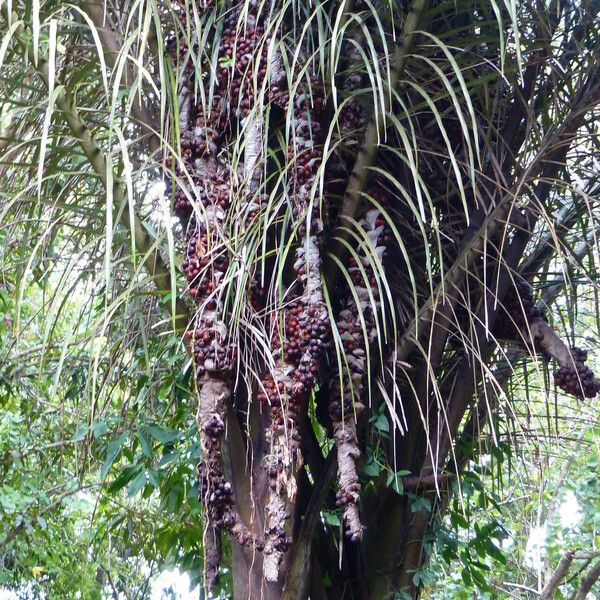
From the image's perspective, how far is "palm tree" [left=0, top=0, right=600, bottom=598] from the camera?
1.57 metres

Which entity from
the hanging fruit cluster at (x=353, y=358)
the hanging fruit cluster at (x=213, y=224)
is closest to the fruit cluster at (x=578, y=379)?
the hanging fruit cluster at (x=353, y=358)

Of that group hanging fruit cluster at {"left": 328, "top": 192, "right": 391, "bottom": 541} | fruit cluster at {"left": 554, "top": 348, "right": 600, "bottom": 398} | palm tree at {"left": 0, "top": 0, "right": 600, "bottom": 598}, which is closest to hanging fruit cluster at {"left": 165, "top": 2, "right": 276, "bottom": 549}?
palm tree at {"left": 0, "top": 0, "right": 600, "bottom": 598}

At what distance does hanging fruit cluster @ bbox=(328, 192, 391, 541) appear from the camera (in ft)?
5.28

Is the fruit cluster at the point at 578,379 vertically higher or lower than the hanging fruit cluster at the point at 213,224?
lower

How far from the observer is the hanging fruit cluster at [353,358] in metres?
1.61

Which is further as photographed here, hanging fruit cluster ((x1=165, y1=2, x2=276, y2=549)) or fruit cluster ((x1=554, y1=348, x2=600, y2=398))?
fruit cluster ((x1=554, y1=348, x2=600, y2=398))

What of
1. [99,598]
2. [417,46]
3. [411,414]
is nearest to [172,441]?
[411,414]

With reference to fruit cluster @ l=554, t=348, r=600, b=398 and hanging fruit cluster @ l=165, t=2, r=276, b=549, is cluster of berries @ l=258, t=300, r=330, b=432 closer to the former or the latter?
hanging fruit cluster @ l=165, t=2, r=276, b=549

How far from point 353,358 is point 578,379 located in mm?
464

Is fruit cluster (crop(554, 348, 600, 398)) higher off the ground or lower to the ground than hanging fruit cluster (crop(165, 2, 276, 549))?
lower

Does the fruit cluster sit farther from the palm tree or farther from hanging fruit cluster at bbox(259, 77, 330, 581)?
hanging fruit cluster at bbox(259, 77, 330, 581)

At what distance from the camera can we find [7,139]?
165cm

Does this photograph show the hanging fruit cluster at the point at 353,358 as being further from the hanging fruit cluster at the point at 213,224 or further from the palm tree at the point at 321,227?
the hanging fruit cluster at the point at 213,224

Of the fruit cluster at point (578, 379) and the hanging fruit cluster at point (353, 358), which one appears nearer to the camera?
the hanging fruit cluster at point (353, 358)
